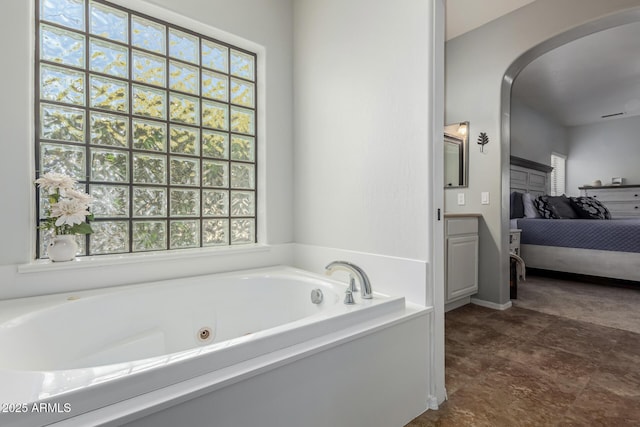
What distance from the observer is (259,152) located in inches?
94.3

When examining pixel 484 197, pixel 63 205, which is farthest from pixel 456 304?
pixel 63 205

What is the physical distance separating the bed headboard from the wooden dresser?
106cm

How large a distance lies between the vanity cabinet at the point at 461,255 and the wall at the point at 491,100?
0.13 m

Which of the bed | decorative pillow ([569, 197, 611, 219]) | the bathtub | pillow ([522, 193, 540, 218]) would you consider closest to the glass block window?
the bathtub

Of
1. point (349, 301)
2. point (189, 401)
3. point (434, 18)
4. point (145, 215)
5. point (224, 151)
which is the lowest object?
Result: point (189, 401)

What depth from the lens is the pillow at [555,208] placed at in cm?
462

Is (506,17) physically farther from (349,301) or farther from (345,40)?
(349,301)

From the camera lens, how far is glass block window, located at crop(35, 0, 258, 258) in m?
1.69

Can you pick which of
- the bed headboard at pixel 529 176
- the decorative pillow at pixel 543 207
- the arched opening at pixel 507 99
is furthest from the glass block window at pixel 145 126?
the bed headboard at pixel 529 176

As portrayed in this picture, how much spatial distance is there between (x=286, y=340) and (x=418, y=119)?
117 cm

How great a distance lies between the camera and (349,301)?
1.41 metres

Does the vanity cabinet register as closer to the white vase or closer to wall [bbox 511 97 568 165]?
the white vase

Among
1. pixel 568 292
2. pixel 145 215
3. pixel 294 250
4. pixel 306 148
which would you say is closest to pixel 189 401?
pixel 145 215

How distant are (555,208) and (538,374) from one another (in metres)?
3.73
